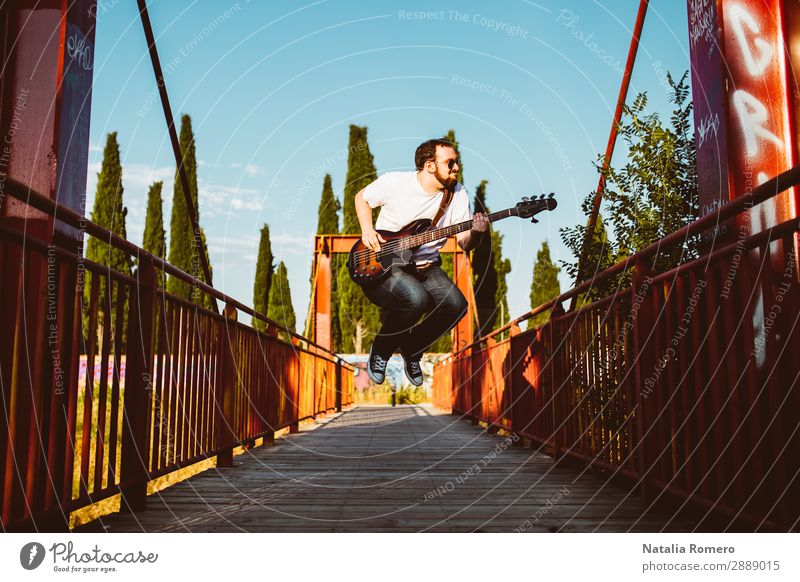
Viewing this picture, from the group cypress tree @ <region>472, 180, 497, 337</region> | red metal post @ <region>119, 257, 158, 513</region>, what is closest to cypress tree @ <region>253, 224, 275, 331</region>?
cypress tree @ <region>472, 180, 497, 337</region>

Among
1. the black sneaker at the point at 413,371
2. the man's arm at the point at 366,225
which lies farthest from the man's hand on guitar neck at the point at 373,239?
the black sneaker at the point at 413,371

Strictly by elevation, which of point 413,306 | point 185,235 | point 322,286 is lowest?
point 413,306

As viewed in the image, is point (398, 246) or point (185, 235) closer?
point (398, 246)

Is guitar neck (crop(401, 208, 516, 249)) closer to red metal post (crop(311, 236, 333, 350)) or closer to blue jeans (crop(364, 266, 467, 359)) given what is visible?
blue jeans (crop(364, 266, 467, 359))

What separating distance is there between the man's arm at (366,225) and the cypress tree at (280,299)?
163 centimetres

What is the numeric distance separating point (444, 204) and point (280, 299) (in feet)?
9.03

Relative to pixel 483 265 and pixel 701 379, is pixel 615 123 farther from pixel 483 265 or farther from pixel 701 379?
pixel 701 379

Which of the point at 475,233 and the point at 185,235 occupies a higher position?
the point at 185,235

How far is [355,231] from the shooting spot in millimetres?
3994

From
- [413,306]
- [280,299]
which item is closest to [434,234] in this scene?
[413,306]

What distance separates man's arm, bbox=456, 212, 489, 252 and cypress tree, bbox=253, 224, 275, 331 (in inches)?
50.5

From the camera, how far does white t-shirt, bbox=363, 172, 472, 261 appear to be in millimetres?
3613

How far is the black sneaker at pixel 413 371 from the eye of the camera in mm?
3871

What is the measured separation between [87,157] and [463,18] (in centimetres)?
186
